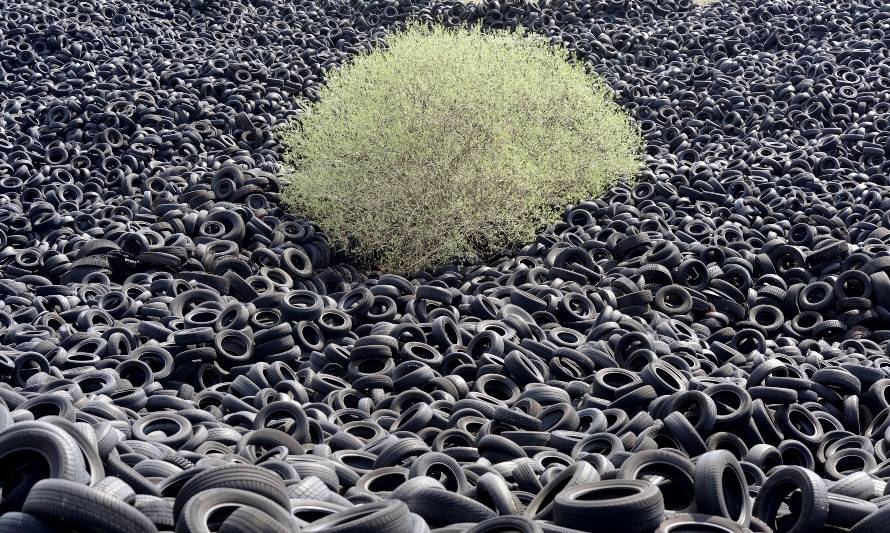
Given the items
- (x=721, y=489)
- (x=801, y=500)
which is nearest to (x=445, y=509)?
(x=721, y=489)

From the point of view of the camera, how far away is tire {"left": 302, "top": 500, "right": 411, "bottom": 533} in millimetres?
5094

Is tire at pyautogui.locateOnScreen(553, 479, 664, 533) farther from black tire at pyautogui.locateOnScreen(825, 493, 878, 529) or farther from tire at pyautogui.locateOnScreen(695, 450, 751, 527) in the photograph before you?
black tire at pyautogui.locateOnScreen(825, 493, 878, 529)

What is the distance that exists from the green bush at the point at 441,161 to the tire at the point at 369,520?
8.90 meters

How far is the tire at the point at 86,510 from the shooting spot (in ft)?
15.8

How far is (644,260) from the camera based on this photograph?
1311 centimetres

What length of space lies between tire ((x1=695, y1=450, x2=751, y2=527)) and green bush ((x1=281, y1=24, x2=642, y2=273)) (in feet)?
27.0

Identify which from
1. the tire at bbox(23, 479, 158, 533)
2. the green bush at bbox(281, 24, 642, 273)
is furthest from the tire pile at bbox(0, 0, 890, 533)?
the green bush at bbox(281, 24, 642, 273)

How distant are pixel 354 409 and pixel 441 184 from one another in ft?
20.3

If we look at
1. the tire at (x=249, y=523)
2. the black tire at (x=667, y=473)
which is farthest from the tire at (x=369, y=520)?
the black tire at (x=667, y=473)

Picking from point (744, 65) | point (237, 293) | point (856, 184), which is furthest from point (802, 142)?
point (237, 293)

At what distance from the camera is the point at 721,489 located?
235 inches

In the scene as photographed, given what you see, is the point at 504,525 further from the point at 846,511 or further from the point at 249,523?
the point at 846,511

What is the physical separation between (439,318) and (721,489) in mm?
5151

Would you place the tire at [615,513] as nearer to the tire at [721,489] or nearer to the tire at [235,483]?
the tire at [721,489]
